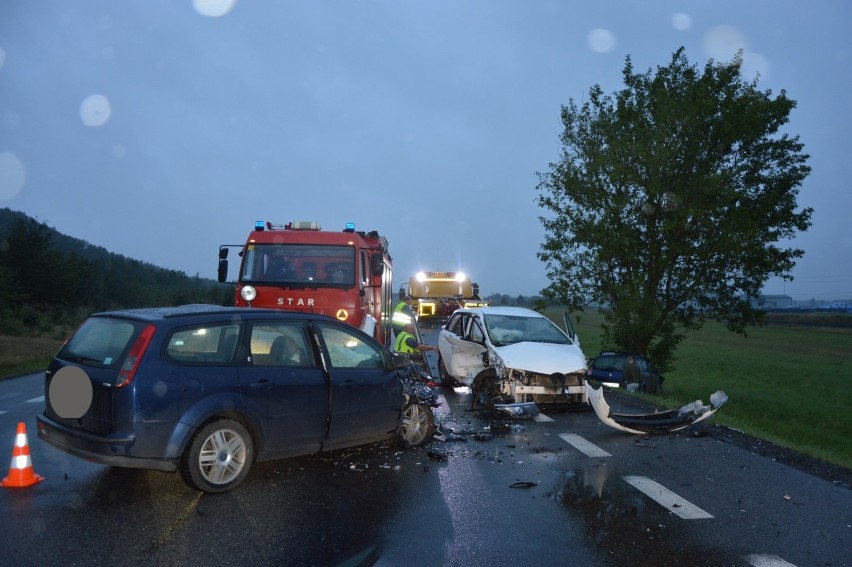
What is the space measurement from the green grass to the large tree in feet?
7.22

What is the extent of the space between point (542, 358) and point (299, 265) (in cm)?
462

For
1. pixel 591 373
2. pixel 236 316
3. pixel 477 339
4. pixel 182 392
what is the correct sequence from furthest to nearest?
pixel 591 373, pixel 477 339, pixel 236 316, pixel 182 392

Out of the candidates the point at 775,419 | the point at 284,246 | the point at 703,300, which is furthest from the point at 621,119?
the point at 284,246

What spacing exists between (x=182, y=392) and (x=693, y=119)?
17501 millimetres

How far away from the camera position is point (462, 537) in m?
4.88

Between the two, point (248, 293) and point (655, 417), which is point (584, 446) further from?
point (248, 293)

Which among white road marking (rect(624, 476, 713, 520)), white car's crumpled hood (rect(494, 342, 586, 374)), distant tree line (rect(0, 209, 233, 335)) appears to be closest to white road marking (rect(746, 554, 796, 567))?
white road marking (rect(624, 476, 713, 520))

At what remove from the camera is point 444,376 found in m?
13.9

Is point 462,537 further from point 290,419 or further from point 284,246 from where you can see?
point 284,246

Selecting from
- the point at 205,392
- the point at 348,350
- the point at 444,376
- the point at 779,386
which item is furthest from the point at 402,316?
the point at 779,386

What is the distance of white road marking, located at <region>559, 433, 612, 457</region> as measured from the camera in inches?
306

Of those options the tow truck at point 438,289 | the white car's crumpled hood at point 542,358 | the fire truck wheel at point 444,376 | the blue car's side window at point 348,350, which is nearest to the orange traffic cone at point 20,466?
the blue car's side window at point 348,350

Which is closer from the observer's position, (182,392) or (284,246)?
(182,392)

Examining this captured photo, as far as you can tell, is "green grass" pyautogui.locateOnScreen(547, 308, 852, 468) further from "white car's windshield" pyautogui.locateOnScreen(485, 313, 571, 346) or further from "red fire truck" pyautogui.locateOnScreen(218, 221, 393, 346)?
"red fire truck" pyautogui.locateOnScreen(218, 221, 393, 346)
